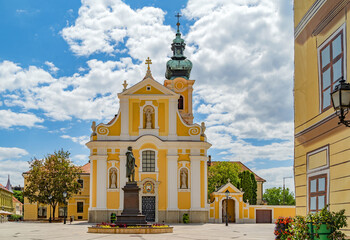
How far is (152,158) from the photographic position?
44219 millimetres

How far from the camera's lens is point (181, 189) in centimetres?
4388

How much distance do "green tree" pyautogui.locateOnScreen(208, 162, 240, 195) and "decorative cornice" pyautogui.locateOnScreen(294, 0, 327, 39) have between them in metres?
54.4

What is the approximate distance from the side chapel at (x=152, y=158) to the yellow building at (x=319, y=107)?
33.4 m

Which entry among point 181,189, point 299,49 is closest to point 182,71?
point 181,189

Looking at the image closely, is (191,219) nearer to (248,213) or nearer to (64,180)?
(248,213)

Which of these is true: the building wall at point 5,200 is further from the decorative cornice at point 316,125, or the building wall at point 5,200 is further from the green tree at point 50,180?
the decorative cornice at point 316,125

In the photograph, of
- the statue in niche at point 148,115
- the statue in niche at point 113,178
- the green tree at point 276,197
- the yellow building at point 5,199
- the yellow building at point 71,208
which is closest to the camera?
the statue in niche at point 113,178

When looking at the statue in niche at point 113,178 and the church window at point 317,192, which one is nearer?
the church window at point 317,192

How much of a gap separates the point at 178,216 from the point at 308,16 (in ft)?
115

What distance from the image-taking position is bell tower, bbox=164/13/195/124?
58.2 m

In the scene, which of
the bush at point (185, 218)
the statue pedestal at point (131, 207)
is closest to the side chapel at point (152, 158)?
the bush at point (185, 218)

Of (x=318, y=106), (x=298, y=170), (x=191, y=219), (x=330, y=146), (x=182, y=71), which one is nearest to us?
(x=330, y=146)

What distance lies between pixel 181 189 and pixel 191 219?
273 centimetres

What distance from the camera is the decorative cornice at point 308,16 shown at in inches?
373
